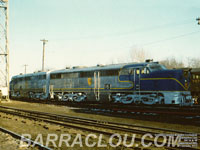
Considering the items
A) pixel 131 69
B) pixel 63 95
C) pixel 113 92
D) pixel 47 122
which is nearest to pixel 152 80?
pixel 131 69

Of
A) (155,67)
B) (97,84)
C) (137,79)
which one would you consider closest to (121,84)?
(137,79)

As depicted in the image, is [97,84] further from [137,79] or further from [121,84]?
[137,79]

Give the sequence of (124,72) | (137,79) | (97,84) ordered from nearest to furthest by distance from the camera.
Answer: (137,79)
(124,72)
(97,84)

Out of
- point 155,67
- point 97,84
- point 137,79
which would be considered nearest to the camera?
point 155,67

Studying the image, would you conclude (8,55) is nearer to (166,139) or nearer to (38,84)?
(38,84)

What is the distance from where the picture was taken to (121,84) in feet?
65.9

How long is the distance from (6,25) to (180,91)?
968 inches

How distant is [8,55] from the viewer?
3062cm

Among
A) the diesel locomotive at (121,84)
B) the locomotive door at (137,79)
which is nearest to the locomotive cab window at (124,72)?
the diesel locomotive at (121,84)

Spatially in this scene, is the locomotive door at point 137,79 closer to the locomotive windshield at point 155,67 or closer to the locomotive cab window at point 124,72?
the locomotive cab window at point 124,72

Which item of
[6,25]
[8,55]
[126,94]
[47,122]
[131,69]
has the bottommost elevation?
[47,122]

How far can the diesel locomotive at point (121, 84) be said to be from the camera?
17.0 meters

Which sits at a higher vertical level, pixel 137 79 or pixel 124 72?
pixel 124 72

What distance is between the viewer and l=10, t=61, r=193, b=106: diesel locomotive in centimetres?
1705
